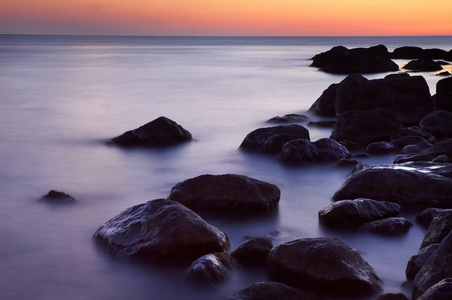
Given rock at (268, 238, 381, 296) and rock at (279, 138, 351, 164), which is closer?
rock at (268, 238, 381, 296)

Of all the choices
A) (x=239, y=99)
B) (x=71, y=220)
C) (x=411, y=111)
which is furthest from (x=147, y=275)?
(x=239, y=99)

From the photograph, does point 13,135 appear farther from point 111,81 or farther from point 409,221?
point 111,81

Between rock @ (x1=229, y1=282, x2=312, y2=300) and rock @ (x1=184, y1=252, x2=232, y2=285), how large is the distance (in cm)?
34

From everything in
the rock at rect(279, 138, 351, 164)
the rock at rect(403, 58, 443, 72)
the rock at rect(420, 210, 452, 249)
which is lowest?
the rock at rect(403, 58, 443, 72)

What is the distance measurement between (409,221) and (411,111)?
7154 mm

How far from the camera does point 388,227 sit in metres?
5.82

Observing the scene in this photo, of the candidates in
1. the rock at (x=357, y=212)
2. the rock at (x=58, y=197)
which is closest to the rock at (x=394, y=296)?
the rock at (x=357, y=212)

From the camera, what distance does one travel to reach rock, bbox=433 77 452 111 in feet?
44.5

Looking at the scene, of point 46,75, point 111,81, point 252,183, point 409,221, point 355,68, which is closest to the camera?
point 409,221

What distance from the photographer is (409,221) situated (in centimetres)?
605

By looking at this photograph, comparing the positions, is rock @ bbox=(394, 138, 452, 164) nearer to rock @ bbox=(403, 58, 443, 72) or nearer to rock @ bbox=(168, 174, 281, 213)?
rock @ bbox=(168, 174, 281, 213)

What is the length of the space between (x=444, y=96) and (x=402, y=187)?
7.67 meters

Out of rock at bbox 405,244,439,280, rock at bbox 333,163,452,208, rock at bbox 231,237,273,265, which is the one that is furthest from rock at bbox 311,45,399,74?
rock at bbox 405,244,439,280

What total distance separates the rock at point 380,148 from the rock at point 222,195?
137 inches
